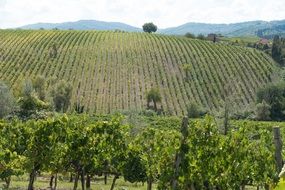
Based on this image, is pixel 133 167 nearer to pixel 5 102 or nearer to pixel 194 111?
pixel 5 102

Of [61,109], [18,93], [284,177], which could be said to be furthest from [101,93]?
[284,177]

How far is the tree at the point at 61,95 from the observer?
90438mm

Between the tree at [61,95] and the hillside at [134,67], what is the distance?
12.9ft

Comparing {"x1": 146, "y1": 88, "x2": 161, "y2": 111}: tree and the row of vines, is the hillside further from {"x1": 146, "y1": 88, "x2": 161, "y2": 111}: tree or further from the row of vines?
the row of vines

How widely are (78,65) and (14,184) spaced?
71.2 meters

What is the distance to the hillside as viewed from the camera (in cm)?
9856

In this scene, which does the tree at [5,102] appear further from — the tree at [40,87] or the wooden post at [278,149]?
the wooden post at [278,149]

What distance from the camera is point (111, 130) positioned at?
2898 cm

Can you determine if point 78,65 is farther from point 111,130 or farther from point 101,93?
point 111,130

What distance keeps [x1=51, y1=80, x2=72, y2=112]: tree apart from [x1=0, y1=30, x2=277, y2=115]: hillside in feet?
12.9

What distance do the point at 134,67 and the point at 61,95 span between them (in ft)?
83.6

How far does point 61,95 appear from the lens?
296 ft

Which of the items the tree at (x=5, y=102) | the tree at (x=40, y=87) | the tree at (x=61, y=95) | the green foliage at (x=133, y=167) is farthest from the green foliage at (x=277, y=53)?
the green foliage at (x=133, y=167)

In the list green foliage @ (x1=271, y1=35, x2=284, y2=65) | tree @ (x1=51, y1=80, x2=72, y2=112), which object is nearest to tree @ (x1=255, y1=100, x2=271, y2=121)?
tree @ (x1=51, y1=80, x2=72, y2=112)
